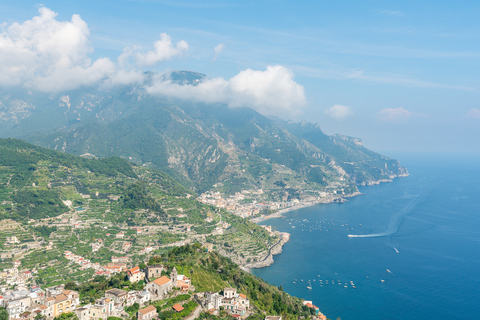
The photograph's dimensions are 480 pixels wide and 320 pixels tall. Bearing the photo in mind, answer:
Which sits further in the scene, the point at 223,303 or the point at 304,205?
the point at 304,205

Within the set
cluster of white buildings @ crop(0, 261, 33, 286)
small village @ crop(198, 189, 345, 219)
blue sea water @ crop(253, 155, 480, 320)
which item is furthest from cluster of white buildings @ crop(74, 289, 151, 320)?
small village @ crop(198, 189, 345, 219)

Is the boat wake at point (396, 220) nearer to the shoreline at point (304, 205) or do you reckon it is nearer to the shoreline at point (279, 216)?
the shoreline at point (279, 216)

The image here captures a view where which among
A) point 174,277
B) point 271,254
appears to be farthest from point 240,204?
point 174,277

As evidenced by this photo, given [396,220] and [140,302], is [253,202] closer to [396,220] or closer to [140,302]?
[396,220]

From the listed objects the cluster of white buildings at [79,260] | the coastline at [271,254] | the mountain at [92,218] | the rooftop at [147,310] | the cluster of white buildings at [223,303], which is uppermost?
the rooftop at [147,310]

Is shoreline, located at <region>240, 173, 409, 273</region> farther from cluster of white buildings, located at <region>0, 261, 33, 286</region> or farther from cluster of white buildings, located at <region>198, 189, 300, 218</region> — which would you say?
cluster of white buildings, located at <region>0, 261, 33, 286</region>

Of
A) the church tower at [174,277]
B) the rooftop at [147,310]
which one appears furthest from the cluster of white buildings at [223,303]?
the rooftop at [147,310]
